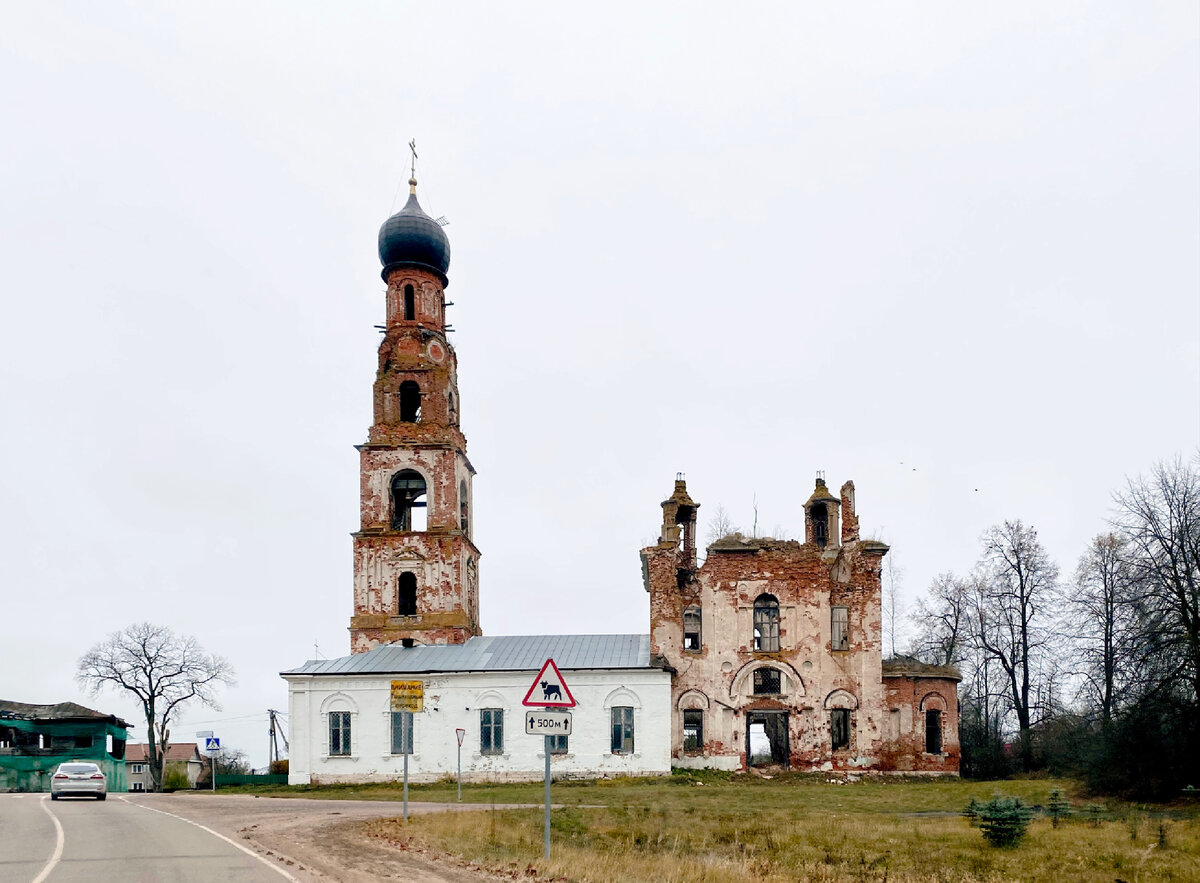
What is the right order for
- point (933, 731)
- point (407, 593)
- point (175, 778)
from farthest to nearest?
point (175, 778)
point (407, 593)
point (933, 731)

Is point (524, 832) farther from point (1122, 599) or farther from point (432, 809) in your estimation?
point (1122, 599)

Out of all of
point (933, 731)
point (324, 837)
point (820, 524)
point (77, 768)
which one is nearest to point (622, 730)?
point (820, 524)

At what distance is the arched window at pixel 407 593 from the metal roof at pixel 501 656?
1906 millimetres

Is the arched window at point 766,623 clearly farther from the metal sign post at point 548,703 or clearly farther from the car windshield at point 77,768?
the metal sign post at point 548,703

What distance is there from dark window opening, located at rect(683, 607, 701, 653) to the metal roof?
5.05 feet

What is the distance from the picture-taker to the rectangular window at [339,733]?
126 ft

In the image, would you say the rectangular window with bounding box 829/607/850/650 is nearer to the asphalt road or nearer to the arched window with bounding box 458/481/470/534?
the arched window with bounding box 458/481/470/534

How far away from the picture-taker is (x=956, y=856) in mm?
17094

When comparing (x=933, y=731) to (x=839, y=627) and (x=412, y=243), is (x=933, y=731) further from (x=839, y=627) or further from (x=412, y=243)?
(x=412, y=243)

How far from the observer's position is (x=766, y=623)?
132 feet

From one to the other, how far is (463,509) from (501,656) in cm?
828

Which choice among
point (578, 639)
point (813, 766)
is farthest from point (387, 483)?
point (813, 766)

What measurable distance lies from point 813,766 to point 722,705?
3.84 metres

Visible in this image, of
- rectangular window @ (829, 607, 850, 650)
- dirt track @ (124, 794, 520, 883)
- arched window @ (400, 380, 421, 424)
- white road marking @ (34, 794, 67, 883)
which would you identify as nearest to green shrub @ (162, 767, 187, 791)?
arched window @ (400, 380, 421, 424)
